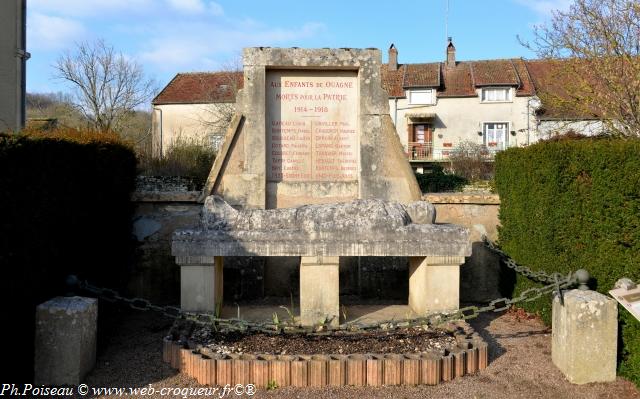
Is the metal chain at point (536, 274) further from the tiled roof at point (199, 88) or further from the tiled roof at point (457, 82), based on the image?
the tiled roof at point (457, 82)

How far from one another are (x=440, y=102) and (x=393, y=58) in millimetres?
4527

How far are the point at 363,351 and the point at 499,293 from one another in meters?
3.44

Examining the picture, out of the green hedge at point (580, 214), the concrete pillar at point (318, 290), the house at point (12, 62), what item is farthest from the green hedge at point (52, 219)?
the house at point (12, 62)

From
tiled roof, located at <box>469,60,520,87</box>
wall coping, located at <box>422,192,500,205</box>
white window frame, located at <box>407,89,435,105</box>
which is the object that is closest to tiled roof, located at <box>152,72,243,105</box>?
white window frame, located at <box>407,89,435,105</box>

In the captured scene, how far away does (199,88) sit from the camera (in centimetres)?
3416

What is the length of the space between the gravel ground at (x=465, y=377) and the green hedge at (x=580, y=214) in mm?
478

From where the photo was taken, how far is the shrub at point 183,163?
11.5 metres

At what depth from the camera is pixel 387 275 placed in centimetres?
729

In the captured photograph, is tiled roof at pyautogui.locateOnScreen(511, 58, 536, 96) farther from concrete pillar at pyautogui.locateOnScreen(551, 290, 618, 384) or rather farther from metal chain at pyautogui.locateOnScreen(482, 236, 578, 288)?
concrete pillar at pyautogui.locateOnScreen(551, 290, 618, 384)

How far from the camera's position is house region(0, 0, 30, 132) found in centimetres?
1641

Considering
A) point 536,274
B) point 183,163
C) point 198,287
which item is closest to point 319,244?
point 198,287

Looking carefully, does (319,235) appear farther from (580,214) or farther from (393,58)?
(393,58)

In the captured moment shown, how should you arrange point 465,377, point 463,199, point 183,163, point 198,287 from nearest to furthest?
point 465,377 < point 198,287 < point 463,199 < point 183,163

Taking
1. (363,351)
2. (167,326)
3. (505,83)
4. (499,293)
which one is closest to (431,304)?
(363,351)
